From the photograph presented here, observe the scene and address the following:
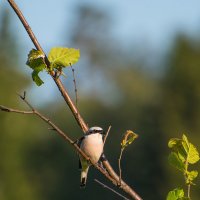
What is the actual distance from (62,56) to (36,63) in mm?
137

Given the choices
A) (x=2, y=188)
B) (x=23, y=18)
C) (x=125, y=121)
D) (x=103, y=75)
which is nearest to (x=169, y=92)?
(x=125, y=121)

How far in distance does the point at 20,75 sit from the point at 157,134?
8.20 m

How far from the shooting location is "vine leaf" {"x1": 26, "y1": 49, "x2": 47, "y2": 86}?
4.24m

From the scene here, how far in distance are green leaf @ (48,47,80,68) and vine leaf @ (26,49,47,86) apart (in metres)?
0.06

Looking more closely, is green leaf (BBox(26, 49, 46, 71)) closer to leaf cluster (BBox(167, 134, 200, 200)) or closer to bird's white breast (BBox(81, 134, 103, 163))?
leaf cluster (BBox(167, 134, 200, 200))

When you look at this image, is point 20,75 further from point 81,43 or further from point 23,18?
point 23,18

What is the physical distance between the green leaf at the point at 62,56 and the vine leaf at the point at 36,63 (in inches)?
2.3

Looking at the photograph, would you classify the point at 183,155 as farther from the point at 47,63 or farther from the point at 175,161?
the point at 47,63

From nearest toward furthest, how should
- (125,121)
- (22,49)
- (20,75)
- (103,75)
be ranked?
(20,75) → (22,49) → (125,121) → (103,75)

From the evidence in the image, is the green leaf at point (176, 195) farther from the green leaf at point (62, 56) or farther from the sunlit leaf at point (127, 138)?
the green leaf at point (62, 56)

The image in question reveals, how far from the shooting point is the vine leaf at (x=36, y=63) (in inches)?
167

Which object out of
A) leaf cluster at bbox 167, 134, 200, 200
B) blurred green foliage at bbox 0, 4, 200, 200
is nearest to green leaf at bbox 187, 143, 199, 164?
leaf cluster at bbox 167, 134, 200, 200

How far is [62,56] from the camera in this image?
434 cm

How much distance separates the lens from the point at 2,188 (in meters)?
43.8
